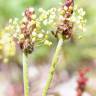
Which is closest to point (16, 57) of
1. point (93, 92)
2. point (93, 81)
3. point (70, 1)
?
point (93, 81)

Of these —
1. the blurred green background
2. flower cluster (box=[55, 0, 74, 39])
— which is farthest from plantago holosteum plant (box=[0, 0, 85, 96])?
the blurred green background

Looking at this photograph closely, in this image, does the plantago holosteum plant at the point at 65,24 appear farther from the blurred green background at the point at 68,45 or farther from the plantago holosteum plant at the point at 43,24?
the blurred green background at the point at 68,45

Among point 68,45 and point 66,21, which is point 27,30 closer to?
point 66,21

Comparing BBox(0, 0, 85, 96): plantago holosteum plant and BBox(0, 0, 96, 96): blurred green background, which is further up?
BBox(0, 0, 96, 96): blurred green background

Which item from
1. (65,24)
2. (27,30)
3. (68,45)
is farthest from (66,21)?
(68,45)

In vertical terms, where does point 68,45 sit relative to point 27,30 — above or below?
above

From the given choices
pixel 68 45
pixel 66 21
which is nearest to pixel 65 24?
pixel 66 21

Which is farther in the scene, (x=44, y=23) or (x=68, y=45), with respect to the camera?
(x=68, y=45)

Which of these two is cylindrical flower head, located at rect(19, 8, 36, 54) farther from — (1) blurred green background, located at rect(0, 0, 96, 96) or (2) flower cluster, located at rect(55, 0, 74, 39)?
(1) blurred green background, located at rect(0, 0, 96, 96)

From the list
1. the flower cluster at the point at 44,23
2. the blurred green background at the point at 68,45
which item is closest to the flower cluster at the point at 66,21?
the flower cluster at the point at 44,23

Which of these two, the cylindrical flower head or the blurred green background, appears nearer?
the cylindrical flower head

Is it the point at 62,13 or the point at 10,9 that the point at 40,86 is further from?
the point at 62,13
